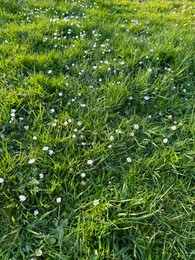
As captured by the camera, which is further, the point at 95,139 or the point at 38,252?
the point at 95,139

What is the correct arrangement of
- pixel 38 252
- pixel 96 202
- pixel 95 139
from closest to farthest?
pixel 38 252, pixel 96 202, pixel 95 139

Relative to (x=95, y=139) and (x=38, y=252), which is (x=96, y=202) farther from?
(x=95, y=139)

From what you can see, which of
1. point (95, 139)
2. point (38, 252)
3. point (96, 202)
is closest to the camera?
point (38, 252)

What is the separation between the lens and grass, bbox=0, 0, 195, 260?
1894 millimetres

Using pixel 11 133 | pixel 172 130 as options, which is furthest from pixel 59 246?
pixel 172 130

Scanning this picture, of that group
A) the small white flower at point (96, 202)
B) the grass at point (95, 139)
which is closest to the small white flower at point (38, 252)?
the grass at point (95, 139)

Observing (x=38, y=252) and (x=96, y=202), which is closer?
(x=38, y=252)

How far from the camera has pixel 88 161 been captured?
2277 mm

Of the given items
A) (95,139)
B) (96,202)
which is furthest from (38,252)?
(95,139)

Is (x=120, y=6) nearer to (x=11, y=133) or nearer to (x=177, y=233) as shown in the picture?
(x=11, y=133)

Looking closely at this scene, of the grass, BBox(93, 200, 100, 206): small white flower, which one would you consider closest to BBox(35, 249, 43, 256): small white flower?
the grass

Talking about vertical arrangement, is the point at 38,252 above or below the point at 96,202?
below

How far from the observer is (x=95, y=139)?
2.49 meters

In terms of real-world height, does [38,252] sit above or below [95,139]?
below
